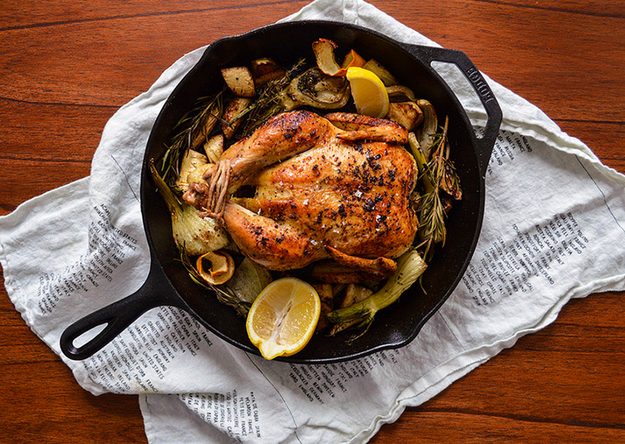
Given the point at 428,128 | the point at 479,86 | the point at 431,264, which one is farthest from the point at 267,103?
the point at 431,264

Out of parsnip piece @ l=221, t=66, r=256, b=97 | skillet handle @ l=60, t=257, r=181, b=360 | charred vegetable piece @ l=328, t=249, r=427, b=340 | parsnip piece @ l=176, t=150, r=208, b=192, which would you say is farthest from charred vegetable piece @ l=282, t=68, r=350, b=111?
skillet handle @ l=60, t=257, r=181, b=360

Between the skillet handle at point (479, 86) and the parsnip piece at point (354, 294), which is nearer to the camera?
the skillet handle at point (479, 86)

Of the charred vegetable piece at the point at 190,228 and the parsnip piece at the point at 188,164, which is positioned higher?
the parsnip piece at the point at 188,164

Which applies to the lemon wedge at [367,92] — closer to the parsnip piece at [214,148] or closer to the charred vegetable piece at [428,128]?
the charred vegetable piece at [428,128]

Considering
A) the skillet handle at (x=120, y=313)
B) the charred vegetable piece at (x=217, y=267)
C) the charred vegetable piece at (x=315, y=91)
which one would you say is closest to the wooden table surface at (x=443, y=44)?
the charred vegetable piece at (x=315, y=91)

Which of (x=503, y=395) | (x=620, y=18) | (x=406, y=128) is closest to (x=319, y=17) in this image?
(x=406, y=128)

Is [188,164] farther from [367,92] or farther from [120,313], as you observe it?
[367,92]
